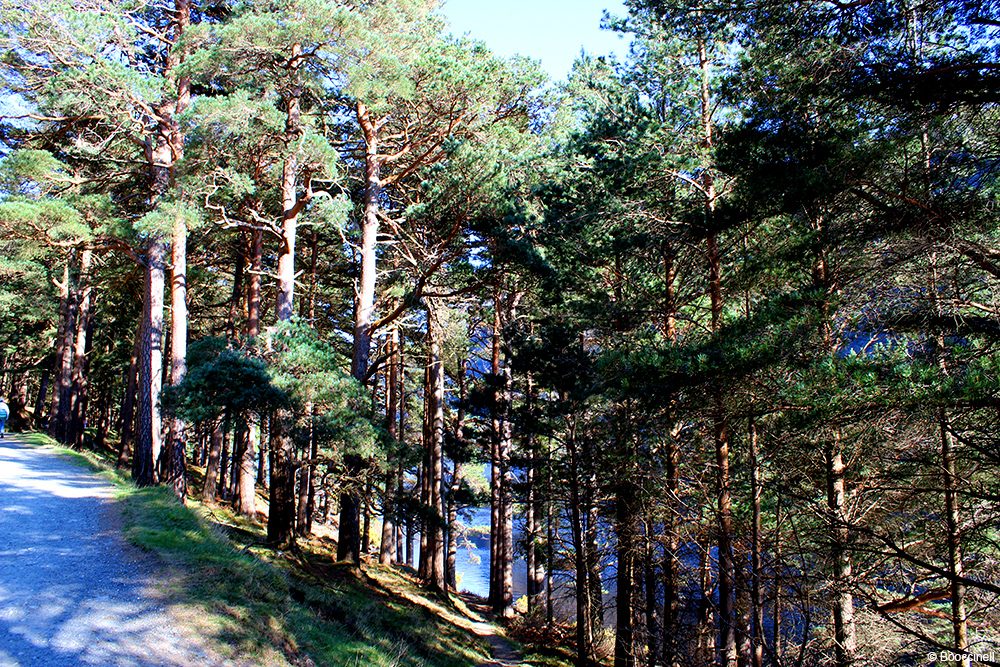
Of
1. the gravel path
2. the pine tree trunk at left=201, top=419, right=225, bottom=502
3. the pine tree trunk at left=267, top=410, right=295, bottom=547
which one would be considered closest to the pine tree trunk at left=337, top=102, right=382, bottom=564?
the pine tree trunk at left=267, top=410, right=295, bottom=547

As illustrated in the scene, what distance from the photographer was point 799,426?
6062 millimetres

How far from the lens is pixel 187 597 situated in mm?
6230

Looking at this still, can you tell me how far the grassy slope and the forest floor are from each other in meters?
0.02

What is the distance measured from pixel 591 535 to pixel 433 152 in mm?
8497

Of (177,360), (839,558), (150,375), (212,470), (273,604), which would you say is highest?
(177,360)

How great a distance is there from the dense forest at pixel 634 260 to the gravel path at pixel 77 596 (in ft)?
6.89

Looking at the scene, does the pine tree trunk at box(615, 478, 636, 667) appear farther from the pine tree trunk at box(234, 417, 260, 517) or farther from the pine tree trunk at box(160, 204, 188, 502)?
the pine tree trunk at box(234, 417, 260, 517)

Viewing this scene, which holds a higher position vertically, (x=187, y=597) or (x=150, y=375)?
(x=150, y=375)

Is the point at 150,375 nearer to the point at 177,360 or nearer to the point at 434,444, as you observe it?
the point at 177,360

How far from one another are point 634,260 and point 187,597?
28.9 feet

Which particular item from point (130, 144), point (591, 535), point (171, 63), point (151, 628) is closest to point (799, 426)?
→ point (151, 628)

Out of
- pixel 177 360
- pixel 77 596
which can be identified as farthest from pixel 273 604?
pixel 177 360

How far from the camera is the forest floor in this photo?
534 cm

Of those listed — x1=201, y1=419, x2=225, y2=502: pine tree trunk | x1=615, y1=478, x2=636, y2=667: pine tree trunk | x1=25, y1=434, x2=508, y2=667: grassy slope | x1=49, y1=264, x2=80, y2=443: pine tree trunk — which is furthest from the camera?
x1=49, y1=264, x2=80, y2=443: pine tree trunk
